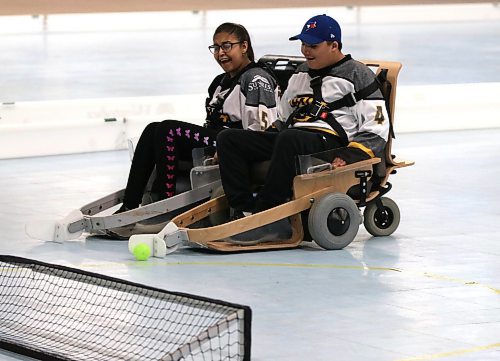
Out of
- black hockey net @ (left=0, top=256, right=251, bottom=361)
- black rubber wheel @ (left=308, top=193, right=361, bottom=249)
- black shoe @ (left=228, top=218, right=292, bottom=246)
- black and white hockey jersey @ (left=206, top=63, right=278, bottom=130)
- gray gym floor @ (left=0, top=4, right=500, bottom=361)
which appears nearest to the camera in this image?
black hockey net @ (left=0, top=256, right=251, bottom=361)

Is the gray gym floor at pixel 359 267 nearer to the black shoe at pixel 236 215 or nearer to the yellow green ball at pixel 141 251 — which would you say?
the yellow green ball at pixel 141 251

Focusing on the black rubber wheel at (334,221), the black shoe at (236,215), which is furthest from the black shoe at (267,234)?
the black rubber wheel at (334,221)

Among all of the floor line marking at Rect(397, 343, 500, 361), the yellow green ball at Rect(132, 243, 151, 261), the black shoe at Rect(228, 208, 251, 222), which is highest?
the black shoe at Rect(228, 208, 251, 222)

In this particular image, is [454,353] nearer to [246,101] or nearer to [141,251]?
[141,251]

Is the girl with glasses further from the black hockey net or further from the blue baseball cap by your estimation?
the black hockey net

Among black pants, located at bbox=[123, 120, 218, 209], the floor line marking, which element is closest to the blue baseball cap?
black pants, located at bbox=[123, 120, 218, 209]

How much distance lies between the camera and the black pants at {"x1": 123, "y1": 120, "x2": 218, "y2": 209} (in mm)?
7016

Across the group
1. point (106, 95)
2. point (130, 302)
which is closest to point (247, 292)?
point (130, 302)

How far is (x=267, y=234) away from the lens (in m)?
6.75

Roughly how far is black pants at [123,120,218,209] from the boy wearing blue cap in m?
0.35

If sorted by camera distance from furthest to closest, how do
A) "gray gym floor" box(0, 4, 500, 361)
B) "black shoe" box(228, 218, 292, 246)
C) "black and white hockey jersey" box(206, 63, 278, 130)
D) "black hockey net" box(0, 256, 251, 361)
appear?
1. "black and white hockey jersey" box(206, 63, 278, 130)
2. "black shoe" box(228, 218, 292, 246)
3. "gray gym floor" box(0, 4, 500, 361)
4. "black hockey net" box(0, 256, 251, 361)

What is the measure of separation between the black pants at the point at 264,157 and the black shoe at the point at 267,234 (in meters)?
0.13

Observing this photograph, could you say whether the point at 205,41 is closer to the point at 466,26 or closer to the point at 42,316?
the point at 466,26

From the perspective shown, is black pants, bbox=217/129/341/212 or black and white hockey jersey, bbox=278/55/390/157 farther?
black and white hockey jersey, bbox=278/55/390/157
